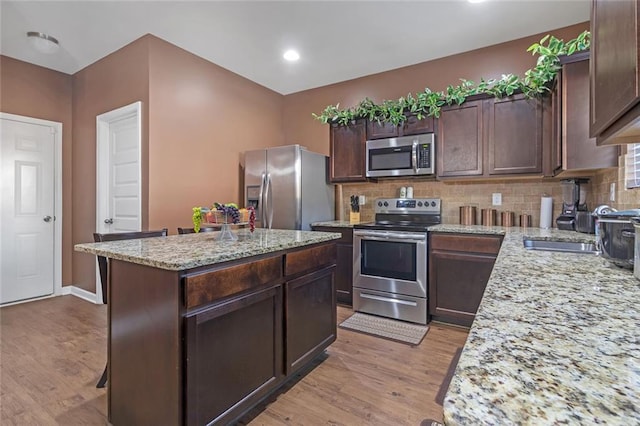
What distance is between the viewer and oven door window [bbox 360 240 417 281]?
312 centimetres

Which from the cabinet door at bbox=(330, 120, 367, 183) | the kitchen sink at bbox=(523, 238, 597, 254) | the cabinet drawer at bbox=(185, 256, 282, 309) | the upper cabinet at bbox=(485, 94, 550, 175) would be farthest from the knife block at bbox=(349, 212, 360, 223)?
the cabinet drawer at bbox=(185, 256, 282, 309)

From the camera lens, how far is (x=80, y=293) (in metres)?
4.00

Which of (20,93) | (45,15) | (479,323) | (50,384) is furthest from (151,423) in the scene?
(20,93)

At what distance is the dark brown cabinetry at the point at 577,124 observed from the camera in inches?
86.0

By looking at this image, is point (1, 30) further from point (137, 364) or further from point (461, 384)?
point (461, 384)

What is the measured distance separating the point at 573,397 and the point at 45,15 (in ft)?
14.0

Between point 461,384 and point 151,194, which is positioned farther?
point 151,194

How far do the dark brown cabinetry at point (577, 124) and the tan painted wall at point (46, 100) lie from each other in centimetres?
529

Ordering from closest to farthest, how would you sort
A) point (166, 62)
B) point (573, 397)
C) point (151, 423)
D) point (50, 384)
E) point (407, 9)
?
point (573, 397)
point (151, 423)
point (50, 384)
point (407, 9)
point (166, 62)

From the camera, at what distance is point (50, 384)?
2.08m

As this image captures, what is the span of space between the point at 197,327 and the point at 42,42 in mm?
3606

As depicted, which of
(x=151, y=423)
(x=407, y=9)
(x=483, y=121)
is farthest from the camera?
(x=483, y=121)

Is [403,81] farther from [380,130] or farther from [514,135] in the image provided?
[514,135]

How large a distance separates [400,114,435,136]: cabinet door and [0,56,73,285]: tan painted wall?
4181mm
